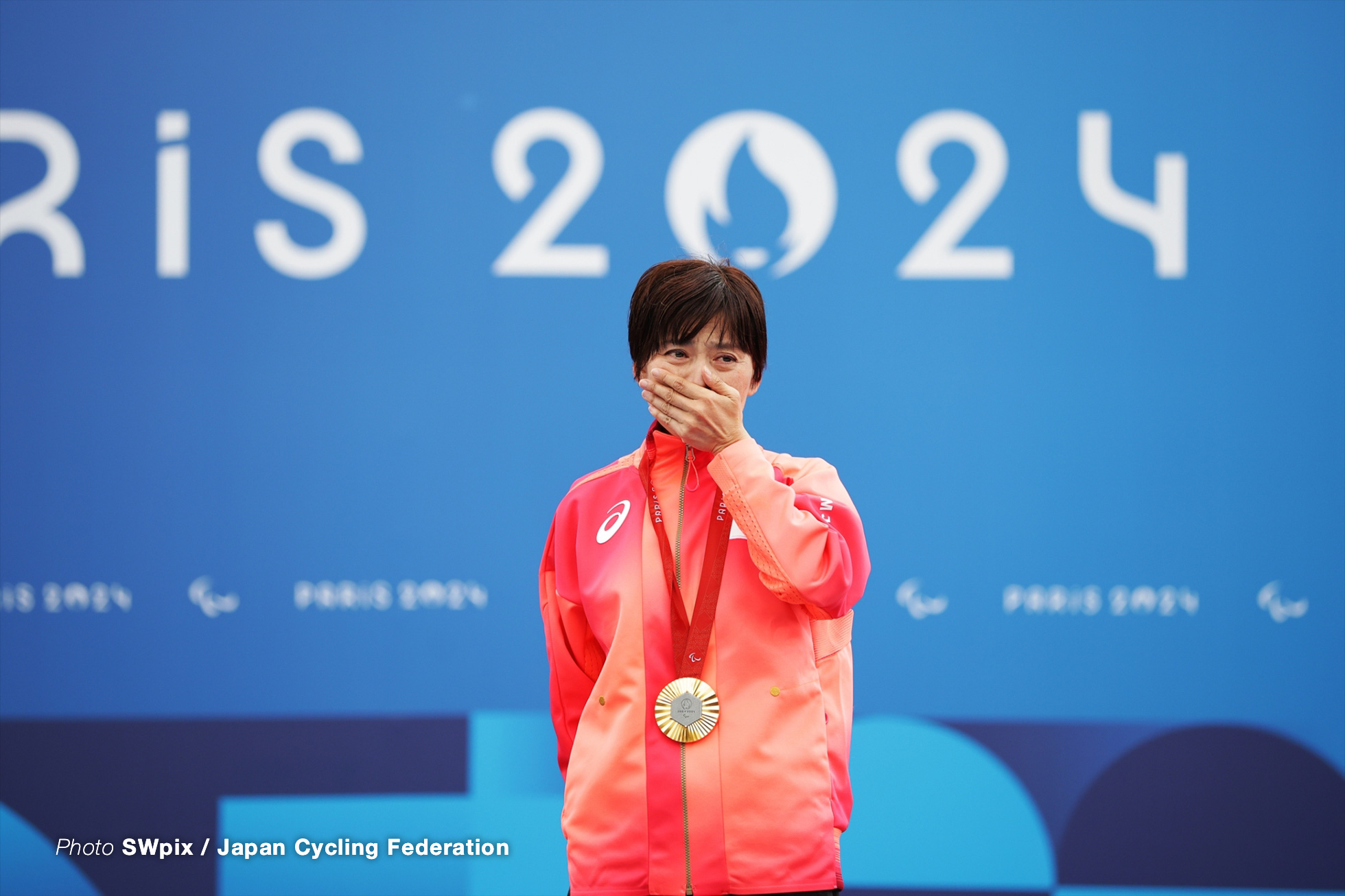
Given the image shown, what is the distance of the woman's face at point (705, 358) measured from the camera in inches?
53.7

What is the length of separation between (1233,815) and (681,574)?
1.81m

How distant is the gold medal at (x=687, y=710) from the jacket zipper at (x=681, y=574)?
0.02 m

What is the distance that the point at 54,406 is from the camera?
2.49 meters

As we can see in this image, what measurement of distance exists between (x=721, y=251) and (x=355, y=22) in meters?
1.04

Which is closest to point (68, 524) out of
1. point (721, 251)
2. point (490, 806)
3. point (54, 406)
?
point (54, 406)

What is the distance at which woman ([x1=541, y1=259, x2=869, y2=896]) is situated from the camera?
1.29m

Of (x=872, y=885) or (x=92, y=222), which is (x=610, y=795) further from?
(x=92, y=222)

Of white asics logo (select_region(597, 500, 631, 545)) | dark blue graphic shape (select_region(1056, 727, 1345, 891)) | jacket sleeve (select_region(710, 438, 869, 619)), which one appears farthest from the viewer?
dark blue graphic shape (select_region(1056, 727, 1345, 891))

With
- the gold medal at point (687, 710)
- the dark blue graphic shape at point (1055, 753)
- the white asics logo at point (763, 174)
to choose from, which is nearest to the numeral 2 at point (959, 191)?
the white asics logo at point (763, 174)

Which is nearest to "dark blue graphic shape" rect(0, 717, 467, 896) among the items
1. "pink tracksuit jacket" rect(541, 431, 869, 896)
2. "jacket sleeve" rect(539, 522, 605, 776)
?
"jacket sleeve" rect(539, 522, 605, 776)

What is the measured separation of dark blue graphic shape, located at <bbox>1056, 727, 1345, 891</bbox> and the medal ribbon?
157cm

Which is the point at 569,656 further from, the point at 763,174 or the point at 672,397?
the point at 763,174

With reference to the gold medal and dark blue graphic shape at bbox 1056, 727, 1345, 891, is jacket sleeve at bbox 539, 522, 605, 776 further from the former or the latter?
dark blue graphic shape at bbox 1056, 727, 1345, 891

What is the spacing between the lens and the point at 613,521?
4.69 feet
